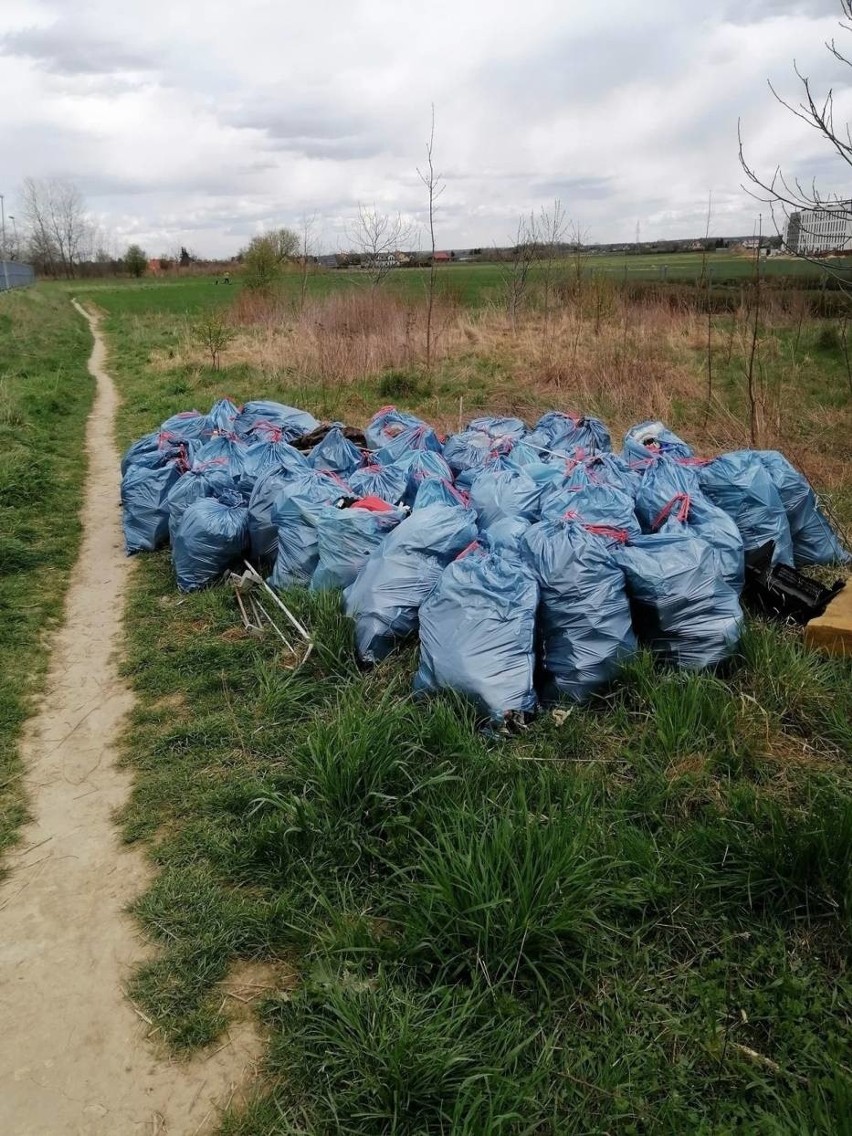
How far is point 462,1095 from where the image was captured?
1.83 m

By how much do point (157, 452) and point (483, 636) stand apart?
169 inches

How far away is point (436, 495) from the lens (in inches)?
187

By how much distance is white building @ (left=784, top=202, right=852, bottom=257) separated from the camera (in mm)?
3017

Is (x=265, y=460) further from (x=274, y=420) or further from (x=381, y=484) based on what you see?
(x=274, y=420)

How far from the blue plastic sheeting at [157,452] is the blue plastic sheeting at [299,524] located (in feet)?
6.10

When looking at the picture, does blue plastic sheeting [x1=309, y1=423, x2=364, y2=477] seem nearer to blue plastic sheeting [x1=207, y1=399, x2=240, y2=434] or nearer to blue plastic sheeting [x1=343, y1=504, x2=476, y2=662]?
blue plastic sheeting [x1=207, y1=399, x2=240, y2=434]

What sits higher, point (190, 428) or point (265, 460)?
point (190, 428)

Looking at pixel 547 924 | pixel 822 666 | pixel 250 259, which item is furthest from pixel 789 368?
pixel 250 259

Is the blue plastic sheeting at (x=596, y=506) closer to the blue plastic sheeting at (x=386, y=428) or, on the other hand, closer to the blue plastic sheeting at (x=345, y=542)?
the blue plastic sheeting at (x=345, y=542)

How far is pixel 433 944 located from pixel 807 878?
1124 mm

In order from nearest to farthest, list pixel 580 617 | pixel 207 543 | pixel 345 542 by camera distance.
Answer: pixel 580 617, pixel 345 542, pixel 207 543

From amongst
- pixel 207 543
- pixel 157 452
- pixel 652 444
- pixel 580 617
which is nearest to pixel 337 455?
pixel 207 543

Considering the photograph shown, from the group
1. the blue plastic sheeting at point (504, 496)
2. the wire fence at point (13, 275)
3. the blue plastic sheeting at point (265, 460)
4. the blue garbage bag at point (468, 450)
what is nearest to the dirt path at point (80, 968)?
the blue plastic sheeting at point (265, 460)

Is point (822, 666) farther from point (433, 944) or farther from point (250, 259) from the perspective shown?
point (250, 259)
